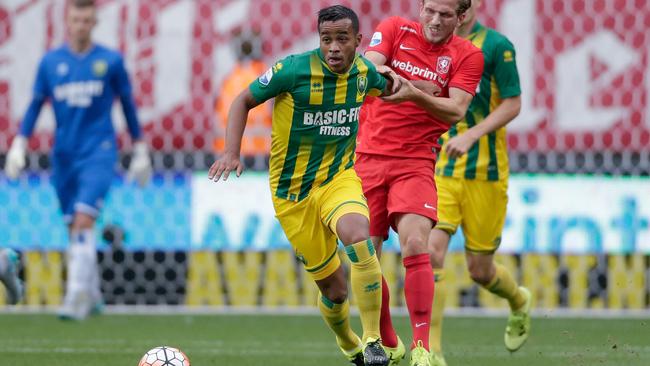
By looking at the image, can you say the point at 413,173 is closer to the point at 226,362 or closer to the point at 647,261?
the point at 226,362

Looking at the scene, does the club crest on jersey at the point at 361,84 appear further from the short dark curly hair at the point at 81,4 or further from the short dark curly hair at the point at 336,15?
the short dark curly hair at the point at 81,4

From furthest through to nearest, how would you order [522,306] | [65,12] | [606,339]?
[65,12]
[606,339]
[522,306]

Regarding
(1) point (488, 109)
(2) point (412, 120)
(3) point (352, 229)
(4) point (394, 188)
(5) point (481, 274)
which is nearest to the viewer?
(3) point (352, 229)

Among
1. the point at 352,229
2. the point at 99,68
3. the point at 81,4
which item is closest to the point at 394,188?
the point at 352,229

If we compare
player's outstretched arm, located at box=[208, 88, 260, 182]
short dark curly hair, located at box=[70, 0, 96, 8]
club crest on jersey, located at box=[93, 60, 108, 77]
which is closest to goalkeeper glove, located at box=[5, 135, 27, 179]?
club crest on jersey, located at box=[93, 60, 108, 77]

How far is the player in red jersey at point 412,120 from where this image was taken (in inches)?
248

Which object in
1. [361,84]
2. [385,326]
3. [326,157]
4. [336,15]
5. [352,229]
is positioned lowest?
[385,326]

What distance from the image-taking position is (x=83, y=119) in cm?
955

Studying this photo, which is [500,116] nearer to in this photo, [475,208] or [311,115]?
[475,208]

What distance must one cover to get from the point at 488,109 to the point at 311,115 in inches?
60.7

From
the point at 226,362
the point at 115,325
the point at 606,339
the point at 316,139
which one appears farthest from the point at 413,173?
the point at 115,325

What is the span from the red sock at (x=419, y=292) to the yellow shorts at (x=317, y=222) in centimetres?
35

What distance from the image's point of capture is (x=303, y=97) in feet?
19.6

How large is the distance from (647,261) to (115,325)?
3.84 m
